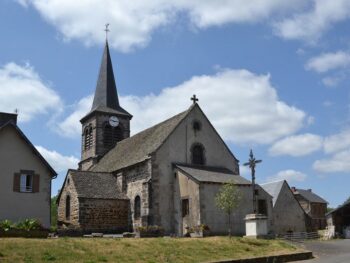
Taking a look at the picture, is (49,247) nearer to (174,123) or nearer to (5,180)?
(5,180)

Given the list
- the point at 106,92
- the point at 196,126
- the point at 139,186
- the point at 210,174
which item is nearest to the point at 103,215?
the point at 139,186

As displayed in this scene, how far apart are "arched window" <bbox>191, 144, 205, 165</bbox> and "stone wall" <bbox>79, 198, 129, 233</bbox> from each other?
19.5 feet

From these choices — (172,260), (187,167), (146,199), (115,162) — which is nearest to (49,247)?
(172,260)

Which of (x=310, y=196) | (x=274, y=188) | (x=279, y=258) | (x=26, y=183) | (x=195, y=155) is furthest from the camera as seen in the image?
(x=310, y=196)

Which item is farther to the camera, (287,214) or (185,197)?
(287,214)

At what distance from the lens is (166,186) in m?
31.2

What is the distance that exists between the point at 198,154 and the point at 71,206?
33.2ft

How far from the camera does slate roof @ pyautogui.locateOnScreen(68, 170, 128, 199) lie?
106 ft

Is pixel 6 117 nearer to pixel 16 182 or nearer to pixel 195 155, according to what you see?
pixel 16 182

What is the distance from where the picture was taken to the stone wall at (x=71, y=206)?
31620 mm

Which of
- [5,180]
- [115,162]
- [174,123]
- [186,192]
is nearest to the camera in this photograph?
[5,180]

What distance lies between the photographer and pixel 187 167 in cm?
3175

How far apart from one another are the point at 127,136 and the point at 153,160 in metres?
17.1

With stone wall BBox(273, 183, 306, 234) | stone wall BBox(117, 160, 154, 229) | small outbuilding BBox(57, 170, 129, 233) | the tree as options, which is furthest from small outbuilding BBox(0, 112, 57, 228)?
stone wall BBox(273, 183, 306, 234)
